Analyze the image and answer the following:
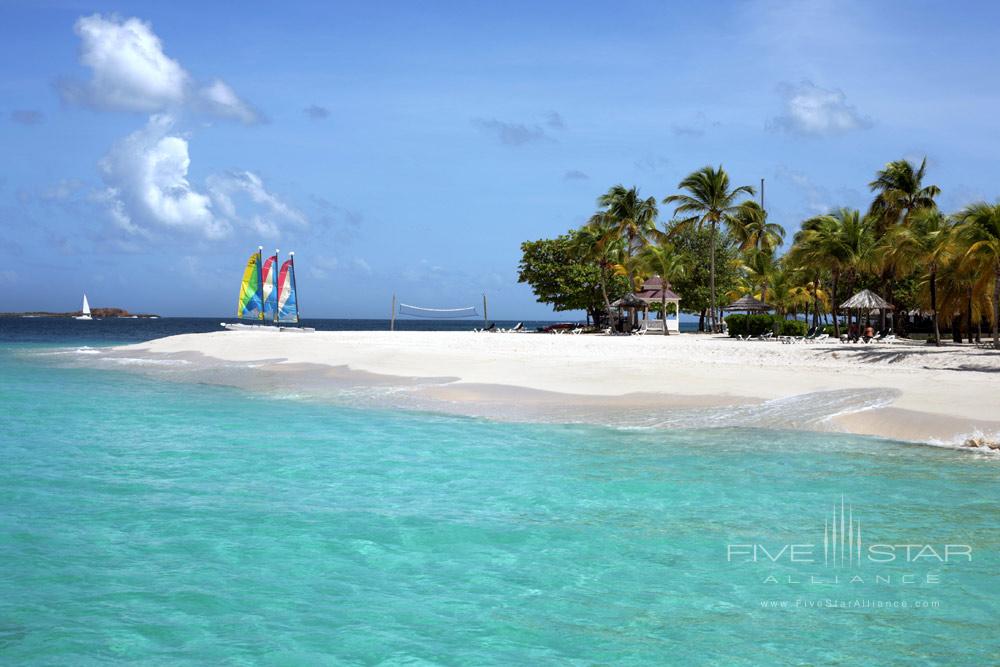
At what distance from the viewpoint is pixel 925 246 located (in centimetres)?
3438

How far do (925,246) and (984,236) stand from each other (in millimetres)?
11037

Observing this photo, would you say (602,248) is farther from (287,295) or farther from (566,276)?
(287,295)

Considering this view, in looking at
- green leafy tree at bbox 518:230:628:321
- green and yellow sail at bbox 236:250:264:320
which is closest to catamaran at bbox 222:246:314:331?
green and yellow sail at bbox 236:250:264:320

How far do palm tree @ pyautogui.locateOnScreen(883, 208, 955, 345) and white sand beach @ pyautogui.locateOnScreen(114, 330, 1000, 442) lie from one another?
474 centimetres

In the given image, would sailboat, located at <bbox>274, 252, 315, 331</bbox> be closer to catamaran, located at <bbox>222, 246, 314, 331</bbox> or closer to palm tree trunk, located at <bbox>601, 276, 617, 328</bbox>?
catamaran, located at <bbox>222, 246, 314, 331</bbox>

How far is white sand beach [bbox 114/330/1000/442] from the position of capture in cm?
1542

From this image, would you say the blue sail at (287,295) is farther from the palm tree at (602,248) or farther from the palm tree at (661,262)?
the palm tree at (661,262)

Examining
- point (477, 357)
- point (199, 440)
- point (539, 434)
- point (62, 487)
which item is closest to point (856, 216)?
point (477, 357)

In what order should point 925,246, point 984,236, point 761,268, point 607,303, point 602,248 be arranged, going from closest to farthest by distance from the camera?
point 984,236 → point 925,246 → point 607,303 → point 602,248 → point 761,268

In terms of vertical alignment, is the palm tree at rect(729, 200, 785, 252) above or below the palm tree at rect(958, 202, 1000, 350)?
above

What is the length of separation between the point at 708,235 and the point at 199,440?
62.3 m

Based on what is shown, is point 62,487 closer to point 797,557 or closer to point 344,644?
point 344,644

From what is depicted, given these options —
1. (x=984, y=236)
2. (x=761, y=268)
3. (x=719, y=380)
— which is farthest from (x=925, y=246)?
(x=761, y=268)

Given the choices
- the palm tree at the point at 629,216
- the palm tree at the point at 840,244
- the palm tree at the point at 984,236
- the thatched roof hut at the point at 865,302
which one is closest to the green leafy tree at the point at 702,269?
the palm tree at the point at 629,216
